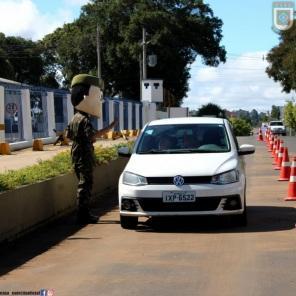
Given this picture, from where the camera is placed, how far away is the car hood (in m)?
9.33

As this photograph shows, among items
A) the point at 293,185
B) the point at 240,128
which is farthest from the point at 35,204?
the point at 240,128

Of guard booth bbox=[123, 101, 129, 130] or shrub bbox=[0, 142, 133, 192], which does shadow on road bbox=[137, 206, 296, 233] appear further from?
guard booth bbox=[123, 101, 129, 130]

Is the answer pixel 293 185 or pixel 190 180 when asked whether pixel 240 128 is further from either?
pixel 190 180

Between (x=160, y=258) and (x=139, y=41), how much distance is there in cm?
5932

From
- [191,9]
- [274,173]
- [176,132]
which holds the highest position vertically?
[191,9]

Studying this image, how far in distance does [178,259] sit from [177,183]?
70.7 inches

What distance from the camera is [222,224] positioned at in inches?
396

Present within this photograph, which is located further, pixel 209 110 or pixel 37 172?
pixel 209 110

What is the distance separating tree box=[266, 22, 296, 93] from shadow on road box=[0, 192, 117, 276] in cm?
5092

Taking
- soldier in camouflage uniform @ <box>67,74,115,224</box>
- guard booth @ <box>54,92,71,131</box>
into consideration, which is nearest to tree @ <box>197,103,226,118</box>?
guard booth @ <box>54,92,71,131</box>

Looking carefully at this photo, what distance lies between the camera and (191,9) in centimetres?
7038

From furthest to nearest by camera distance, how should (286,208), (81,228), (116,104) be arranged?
(116,104)
(286,208)
(81,228)

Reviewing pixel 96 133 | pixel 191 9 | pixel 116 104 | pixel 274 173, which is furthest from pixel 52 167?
pixel 191 9

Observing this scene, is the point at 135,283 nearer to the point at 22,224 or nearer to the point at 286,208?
the point at 22,224
